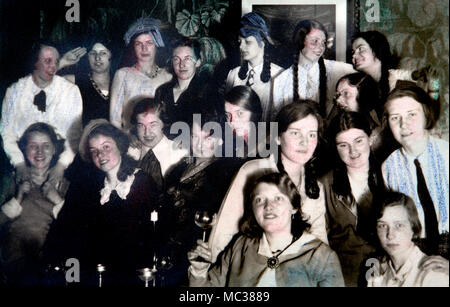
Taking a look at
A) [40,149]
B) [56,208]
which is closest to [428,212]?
[56,208]

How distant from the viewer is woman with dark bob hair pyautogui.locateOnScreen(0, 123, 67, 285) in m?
3.54

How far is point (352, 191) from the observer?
11.3 ft

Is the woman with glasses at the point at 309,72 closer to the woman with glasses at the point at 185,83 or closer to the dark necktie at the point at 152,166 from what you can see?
the woman with glasses at the point at 185,83

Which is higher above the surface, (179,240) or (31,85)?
(31,85)

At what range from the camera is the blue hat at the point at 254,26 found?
138 inches

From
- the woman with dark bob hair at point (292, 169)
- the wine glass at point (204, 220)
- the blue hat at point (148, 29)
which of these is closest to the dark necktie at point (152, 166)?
the wine glass at point (204, 220)

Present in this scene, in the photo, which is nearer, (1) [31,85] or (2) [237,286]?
→ (2) [237,286]

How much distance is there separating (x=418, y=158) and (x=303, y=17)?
117 cm

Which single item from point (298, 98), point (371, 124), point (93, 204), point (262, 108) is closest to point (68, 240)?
point (93, 204)

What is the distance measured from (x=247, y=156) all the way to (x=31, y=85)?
1.51 meters

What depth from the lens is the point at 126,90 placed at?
11.6ft

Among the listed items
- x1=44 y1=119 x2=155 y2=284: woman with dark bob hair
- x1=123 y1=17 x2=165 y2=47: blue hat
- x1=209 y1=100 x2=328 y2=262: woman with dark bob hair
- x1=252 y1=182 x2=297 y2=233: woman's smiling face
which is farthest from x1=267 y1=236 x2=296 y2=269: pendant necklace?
x1=123 y1=17 x2=165 y2=47: blue hat

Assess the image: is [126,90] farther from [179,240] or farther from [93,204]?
[179,240]
